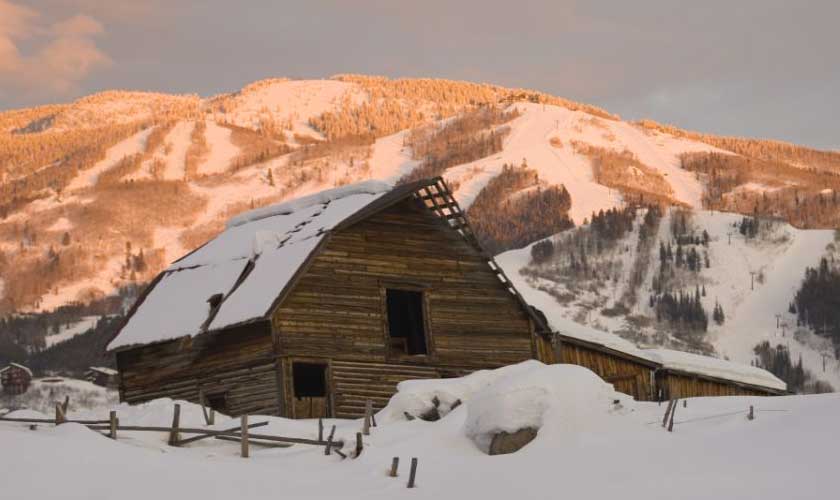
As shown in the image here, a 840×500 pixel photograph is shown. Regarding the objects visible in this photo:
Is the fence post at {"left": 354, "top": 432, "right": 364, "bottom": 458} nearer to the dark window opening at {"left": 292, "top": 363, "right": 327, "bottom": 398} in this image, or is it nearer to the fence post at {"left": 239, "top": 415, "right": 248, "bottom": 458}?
the fence post at {"left": 239, "top": 415, "right": 248, "bottom": 458}

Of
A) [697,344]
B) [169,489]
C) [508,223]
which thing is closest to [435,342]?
[169,489]

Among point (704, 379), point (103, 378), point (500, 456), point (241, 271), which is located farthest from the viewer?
point (103, 378)

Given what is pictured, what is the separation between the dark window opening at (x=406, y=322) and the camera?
132ft

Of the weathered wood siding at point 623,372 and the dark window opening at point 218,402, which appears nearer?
the dark window opening at point 218,402

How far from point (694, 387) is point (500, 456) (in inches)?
849

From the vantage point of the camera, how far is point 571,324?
47656mm

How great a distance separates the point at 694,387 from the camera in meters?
47.1

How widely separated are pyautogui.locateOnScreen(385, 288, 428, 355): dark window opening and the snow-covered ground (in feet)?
27.9

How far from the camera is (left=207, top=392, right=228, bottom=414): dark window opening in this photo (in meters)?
37.4

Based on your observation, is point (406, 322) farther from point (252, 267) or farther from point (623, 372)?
point (623, 372)

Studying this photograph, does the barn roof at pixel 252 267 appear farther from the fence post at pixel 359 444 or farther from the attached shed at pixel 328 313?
the fence post at pixel 359 444

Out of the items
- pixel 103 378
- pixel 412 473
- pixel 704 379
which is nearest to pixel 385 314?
pixel 412 473

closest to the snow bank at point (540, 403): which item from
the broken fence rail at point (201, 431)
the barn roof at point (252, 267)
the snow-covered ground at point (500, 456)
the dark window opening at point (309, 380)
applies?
the snow-covered ground at point (500, 456)

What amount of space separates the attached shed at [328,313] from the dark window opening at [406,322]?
0.09 metres
